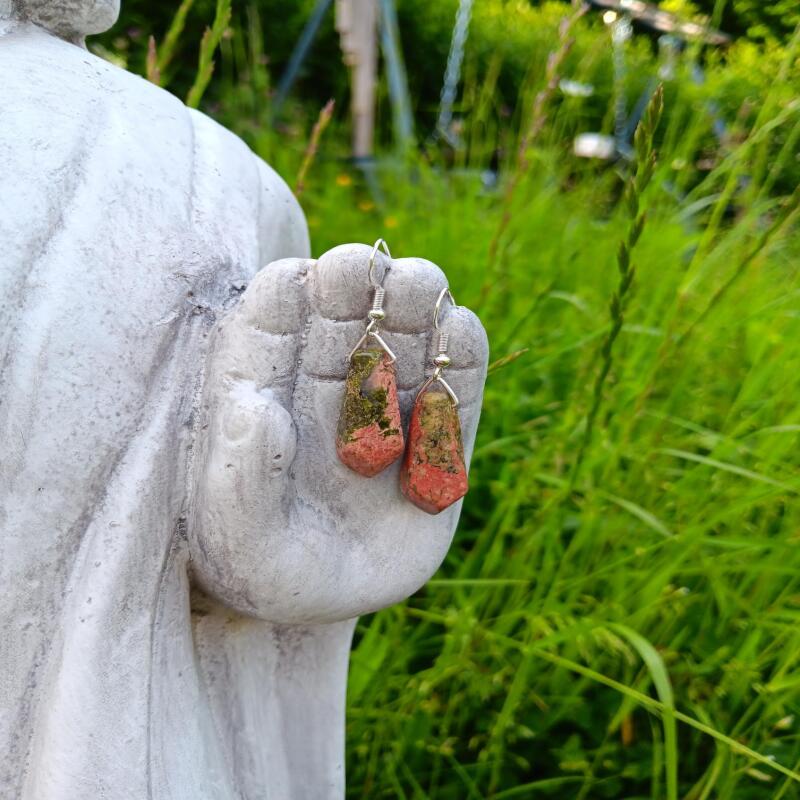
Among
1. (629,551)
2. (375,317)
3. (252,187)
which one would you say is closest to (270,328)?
(375,317)

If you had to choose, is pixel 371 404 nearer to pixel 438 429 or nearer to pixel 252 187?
pixel 438 429

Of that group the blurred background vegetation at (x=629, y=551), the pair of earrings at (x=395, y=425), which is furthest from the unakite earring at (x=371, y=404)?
the blurred background vegetation at (x=629, y=551)

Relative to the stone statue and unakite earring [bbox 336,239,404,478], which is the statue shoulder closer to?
the stone statue

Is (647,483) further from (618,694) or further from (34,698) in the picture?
(34,698)

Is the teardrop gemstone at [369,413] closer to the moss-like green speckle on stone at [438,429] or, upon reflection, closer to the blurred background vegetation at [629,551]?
the moss-like green speckle on stone at [438,429]

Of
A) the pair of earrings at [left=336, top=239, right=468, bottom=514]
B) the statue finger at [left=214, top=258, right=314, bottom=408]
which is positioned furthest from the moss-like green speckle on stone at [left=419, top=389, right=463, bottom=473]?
the statue finger at [left=214, top=258, right=314, bottom=408]

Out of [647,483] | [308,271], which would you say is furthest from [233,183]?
[647,483]
